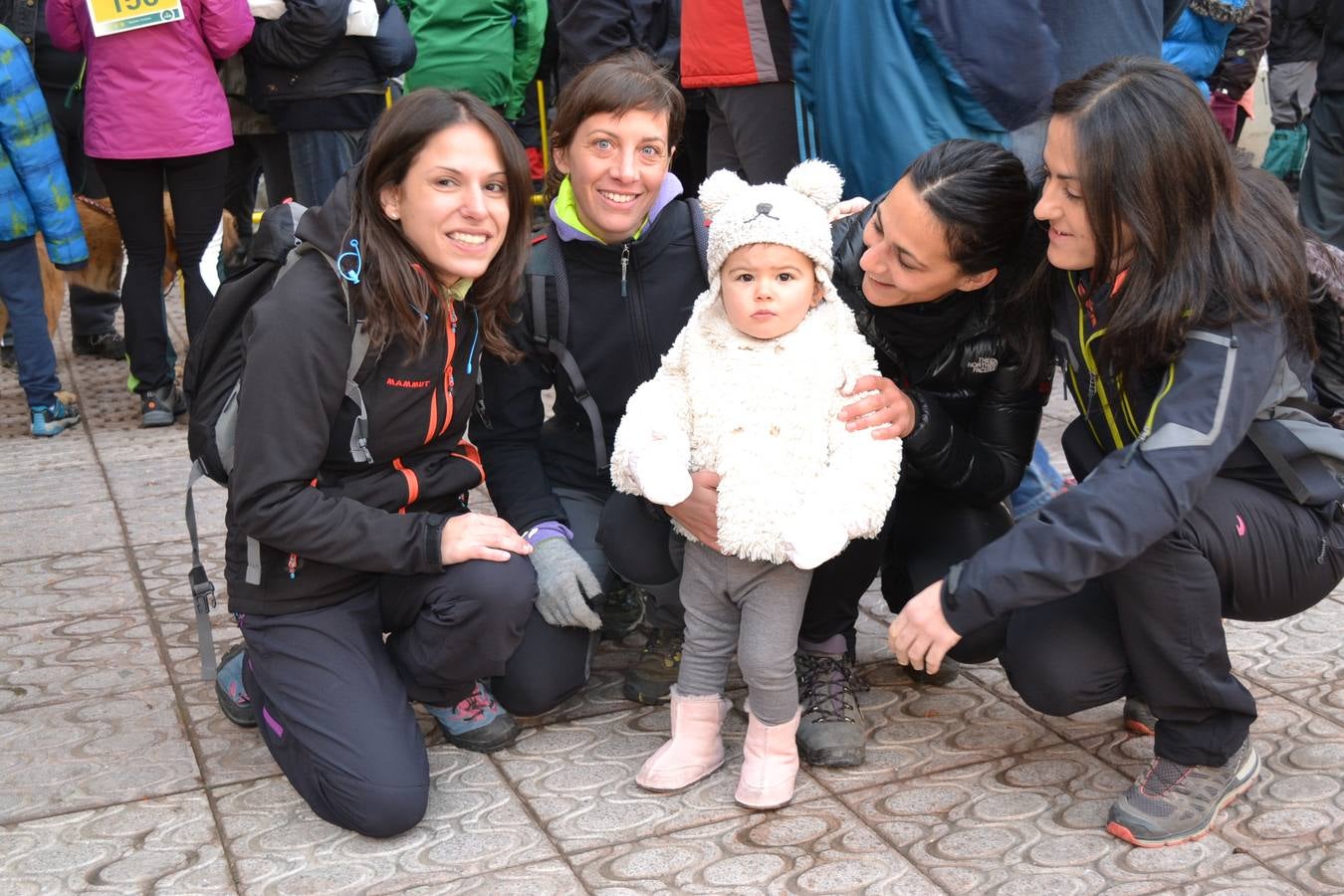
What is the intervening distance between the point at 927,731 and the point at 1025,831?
440mm

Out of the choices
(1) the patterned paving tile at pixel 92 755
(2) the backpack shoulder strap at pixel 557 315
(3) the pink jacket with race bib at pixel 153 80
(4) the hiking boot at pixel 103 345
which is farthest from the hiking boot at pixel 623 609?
(4) the hiking boot at pixel 103 345

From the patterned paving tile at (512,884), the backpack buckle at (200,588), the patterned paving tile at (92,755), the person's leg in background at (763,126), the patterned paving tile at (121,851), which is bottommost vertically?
the patterned paving tile at (512,884)

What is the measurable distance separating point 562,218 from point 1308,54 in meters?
5.16

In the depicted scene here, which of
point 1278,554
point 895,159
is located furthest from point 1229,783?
point 895,159

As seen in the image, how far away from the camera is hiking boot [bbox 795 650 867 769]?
287cm

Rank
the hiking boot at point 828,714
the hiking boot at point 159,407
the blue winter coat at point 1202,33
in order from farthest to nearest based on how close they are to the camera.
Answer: the hiking boot at point 159,407 → the blue winter coat at point 1202,33 → the hiking boot at point 828,714

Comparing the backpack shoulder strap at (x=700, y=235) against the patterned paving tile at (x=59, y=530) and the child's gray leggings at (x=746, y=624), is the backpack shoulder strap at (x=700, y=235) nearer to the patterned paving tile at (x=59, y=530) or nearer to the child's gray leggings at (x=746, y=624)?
the child's gray leggings at (x=746, y=624)

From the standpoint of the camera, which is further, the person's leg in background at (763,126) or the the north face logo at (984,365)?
the person's leg in background at (763,126)

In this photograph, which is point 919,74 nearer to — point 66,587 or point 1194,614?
point 1194,614

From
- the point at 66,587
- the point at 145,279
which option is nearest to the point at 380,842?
the point at 66,587

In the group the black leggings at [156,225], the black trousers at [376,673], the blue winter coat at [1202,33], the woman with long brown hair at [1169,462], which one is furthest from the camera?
the black leggings at [156,225]

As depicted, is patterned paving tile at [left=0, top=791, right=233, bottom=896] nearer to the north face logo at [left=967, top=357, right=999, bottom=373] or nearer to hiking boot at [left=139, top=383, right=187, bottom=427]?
the north face logo at [left=967, top=357, right=999, bottom=373]

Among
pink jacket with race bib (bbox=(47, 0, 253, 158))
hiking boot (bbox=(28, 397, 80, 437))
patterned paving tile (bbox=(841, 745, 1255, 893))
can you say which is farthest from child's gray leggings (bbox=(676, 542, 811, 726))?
hiking boot (bbox=(28, 397, 80, 437))

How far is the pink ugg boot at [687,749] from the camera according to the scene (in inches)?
110
